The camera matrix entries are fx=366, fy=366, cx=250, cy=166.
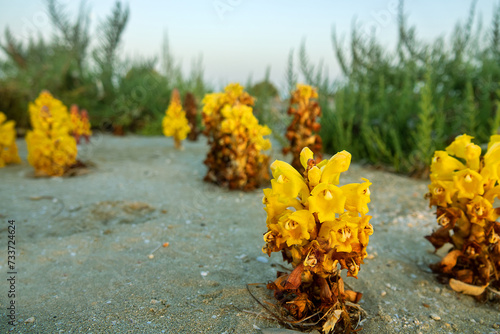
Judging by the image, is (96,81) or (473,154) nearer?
(473,154)

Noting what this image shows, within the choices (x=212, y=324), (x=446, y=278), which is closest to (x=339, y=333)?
(x=212, y=324)

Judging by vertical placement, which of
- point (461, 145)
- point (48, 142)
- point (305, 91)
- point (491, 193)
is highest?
point (305, 91)

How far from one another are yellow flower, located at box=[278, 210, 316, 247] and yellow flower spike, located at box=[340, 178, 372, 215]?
17 cm

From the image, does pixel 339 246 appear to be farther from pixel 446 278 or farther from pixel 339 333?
pixel 446 278

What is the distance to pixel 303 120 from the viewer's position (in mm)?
3895

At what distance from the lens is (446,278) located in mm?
2172

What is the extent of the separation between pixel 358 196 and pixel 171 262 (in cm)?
123

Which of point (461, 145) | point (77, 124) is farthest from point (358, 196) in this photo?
point (77, 124)

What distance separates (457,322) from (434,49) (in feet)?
17.9

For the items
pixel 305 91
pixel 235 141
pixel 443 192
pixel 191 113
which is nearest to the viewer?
pixel 443 192

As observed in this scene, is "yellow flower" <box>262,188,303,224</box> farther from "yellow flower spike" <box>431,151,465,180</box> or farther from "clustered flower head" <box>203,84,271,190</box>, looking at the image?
"clustered flower head" <box>203,84,271,190</box>

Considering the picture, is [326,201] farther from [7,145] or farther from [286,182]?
[7,145]

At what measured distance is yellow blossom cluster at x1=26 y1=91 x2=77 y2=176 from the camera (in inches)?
164

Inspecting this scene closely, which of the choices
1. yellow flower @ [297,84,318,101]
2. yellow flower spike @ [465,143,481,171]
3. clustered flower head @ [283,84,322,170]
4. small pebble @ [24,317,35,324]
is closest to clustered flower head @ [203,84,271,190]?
clustered flower head @ [283,84,322,170]
